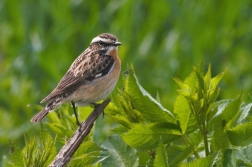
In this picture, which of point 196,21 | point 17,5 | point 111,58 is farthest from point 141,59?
point 111,58

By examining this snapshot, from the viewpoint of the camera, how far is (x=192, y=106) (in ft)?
9.32

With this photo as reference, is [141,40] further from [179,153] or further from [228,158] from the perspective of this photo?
[228,158]

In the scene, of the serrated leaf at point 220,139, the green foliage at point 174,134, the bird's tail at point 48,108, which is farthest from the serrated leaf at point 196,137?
the bird's tail at point 48,108

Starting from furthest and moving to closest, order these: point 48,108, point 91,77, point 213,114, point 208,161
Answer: point 91,77
point 48,108
point 213,114
point 208,161

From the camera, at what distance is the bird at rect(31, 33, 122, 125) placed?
527 centimetres

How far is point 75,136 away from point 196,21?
6803mm

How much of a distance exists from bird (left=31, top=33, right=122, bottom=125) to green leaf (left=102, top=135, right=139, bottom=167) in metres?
1.77

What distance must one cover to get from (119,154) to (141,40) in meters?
6.95

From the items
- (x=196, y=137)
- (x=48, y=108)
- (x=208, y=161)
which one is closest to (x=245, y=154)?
(x=196, y=137)

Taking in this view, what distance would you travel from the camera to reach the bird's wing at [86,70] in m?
5.56

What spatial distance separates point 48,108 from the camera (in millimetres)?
4711

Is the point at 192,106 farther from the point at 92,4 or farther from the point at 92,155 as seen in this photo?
the point at 92,4

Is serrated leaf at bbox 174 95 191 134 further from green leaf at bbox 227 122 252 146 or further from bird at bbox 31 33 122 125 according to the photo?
bird at bbox 31 33 122 125

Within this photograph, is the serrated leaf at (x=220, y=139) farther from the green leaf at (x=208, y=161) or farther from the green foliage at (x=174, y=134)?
the green leaf at (x=208, y=161)
